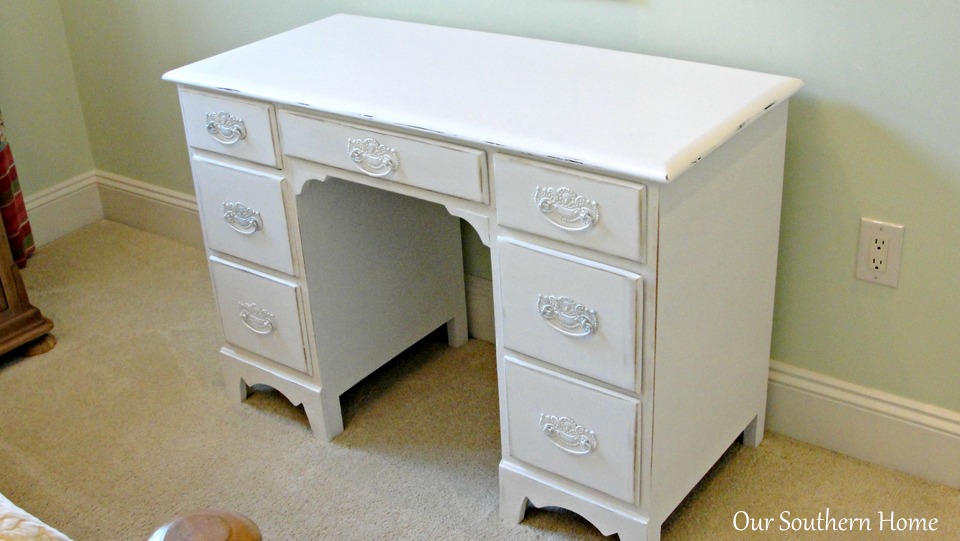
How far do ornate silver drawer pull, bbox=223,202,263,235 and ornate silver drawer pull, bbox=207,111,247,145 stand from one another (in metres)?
0.12

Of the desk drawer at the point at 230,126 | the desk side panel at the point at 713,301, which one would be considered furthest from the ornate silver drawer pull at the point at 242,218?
the desk side panel at the point at 713,301

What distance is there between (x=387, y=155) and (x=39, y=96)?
156cm

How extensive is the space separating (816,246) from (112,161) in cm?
197

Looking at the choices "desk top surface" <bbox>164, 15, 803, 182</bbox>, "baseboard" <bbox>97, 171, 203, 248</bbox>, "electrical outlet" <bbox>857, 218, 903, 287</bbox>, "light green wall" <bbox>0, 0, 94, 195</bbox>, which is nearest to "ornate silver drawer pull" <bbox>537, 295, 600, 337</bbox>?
"desk top surface" <bbox>164, 15, 803, 182</bbox>

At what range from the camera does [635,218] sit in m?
1.34

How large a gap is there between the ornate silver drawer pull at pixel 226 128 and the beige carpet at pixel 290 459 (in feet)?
1.94

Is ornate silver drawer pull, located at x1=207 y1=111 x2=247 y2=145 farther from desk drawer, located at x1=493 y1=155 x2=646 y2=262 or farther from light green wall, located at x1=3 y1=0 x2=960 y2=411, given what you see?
desk drawer, located at x1=493 y1=155 x2=646 y2=262

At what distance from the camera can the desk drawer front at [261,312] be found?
1891 mm

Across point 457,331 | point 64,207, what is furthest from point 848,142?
point 64,207

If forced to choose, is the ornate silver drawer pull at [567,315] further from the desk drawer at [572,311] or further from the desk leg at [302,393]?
the desk leg at [302,393]

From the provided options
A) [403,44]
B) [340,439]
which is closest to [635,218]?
[403,44]

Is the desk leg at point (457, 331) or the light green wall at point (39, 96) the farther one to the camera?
the light green wall at point (39, 96)

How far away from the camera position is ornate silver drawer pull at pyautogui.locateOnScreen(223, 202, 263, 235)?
6.02ft

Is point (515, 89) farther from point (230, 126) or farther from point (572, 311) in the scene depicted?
point (230, 126)
